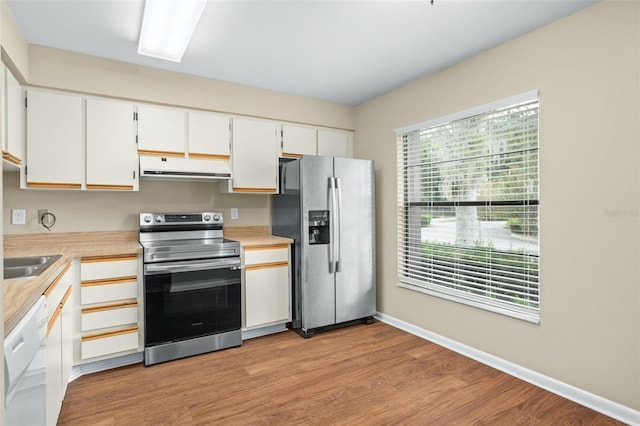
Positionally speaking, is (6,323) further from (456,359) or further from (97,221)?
(456,359)

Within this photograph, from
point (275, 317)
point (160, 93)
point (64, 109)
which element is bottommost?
point (275, 317)

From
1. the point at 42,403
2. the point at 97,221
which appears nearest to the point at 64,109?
the point at 97,221

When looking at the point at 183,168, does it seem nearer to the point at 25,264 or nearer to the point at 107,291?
the point at 107,291

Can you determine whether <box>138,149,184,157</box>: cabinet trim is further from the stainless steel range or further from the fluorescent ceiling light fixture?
the fluorescent ceiling light fixture

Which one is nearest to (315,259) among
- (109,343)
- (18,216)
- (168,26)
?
(109,343)

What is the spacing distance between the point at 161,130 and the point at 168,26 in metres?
1.04

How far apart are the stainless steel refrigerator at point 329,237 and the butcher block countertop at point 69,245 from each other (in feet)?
0.90

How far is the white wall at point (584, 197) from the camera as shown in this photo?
2.09 metres

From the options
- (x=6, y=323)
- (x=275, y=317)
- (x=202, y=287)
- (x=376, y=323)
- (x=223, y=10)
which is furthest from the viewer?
(x=376, y=323)

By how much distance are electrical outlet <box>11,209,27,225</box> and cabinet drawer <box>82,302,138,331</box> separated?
0.96 meters

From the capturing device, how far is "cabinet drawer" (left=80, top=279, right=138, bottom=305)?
8.69ft

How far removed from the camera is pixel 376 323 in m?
3.85

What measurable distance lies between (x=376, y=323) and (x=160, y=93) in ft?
10.2

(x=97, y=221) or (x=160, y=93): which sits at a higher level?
(x=160, y=93)
